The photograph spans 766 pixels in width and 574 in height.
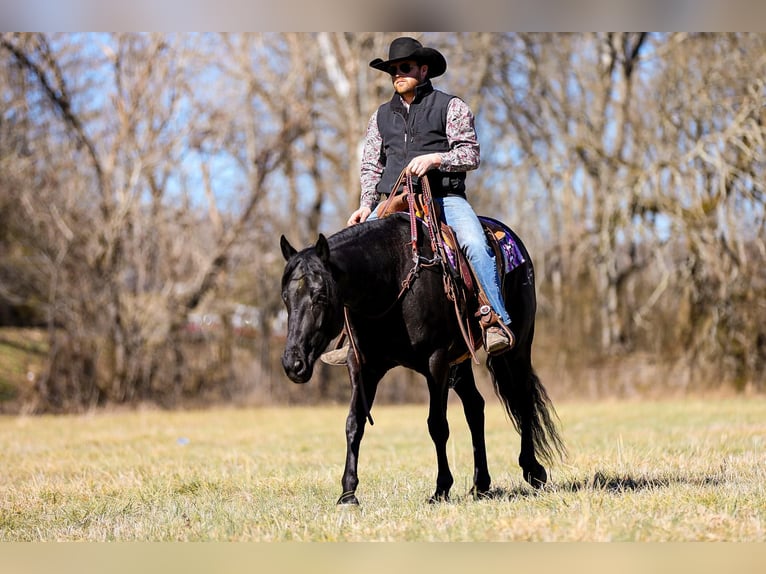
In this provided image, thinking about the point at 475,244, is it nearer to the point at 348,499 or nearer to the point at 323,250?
the point at 323,250

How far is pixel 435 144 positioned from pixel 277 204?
53.0 feet

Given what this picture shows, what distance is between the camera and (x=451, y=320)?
625cm

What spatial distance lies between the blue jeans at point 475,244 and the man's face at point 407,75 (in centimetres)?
77

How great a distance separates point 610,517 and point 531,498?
991 mm

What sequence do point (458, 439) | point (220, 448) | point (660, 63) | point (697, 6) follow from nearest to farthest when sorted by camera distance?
point (697, 6) < point (220, 448) < point (458, 439) < point (660, 63)

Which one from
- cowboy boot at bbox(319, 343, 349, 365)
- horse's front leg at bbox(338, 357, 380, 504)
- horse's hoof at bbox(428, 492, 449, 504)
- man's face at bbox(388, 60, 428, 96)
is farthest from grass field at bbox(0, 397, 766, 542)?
man's face at bbox(388, 60, 428, 96)

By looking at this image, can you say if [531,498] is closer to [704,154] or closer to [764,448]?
[764,448]

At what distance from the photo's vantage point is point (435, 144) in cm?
643

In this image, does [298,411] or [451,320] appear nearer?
[451,320]

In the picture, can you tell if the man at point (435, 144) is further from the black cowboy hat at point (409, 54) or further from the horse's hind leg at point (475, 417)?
the horse's hind leg at point (475, 417)

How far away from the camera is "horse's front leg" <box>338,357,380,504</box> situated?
6.06 m

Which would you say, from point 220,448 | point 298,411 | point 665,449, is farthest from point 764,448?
point 298,411

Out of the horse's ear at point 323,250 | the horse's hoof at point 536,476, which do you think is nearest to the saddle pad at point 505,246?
the horse's hoof at point 536,476

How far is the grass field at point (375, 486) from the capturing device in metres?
5.11
